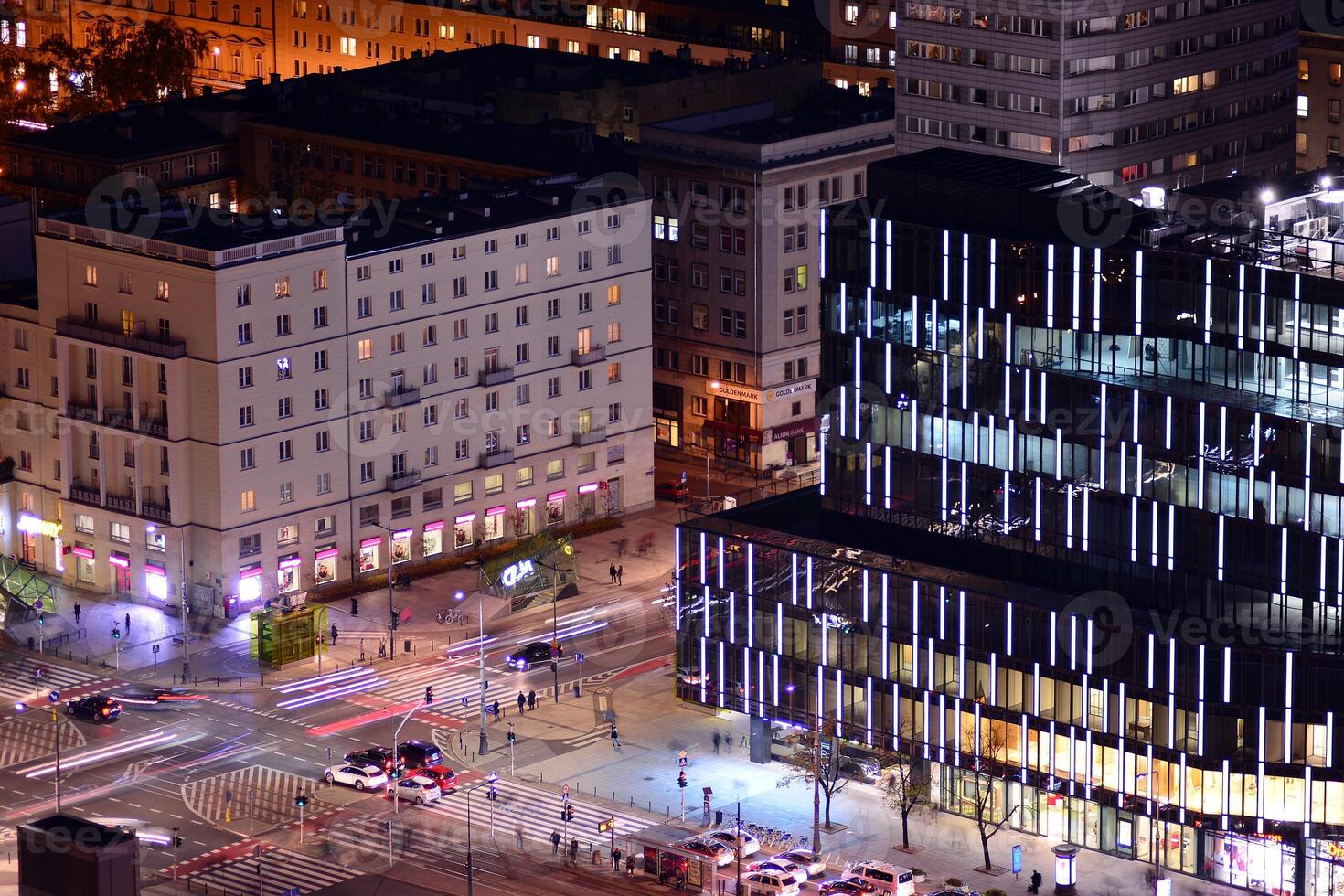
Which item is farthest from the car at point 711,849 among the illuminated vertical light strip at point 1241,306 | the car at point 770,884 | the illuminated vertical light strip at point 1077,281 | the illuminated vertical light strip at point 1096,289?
the illuminated vertical light strip at point 1241,306

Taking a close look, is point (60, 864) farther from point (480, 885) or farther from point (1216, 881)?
point (1216, 881)

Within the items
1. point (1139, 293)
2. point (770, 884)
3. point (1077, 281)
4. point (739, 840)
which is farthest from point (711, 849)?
point (1139, 293)

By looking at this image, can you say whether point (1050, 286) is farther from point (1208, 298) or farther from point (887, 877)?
point (887, 877)

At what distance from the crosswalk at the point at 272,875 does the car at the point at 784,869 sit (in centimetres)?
2424

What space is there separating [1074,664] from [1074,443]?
1387 cm

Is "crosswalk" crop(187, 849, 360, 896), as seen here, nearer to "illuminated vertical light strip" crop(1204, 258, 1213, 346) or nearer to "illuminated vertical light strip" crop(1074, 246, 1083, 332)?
"illuminated vertical light strip" crop(1074, 246, 1083, 332)

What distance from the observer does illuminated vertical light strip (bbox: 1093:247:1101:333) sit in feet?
639

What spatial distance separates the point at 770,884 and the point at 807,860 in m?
3.82

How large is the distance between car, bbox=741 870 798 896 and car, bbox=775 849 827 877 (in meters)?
2.01

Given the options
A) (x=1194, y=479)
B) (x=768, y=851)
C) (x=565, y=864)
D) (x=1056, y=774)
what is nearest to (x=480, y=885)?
(x=565, y=864)

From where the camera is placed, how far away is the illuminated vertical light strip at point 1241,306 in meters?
190

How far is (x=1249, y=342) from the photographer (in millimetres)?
191000

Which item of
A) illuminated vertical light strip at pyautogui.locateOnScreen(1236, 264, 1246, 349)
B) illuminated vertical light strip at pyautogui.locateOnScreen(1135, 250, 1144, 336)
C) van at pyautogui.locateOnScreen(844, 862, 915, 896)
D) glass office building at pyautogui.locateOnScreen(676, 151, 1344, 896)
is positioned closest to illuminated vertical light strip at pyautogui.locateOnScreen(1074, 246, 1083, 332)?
Result: glass office building at pyautogui.locateOnScreen(676, 151, 1344, 896)

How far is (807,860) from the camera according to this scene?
637 ft
